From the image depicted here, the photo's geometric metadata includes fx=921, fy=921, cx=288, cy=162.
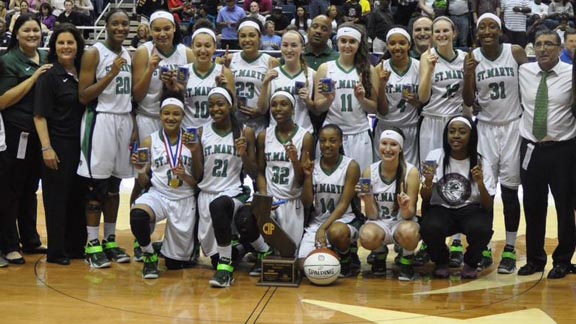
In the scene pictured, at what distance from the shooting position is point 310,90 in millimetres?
7465

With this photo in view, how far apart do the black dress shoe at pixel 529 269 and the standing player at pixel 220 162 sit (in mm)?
2255

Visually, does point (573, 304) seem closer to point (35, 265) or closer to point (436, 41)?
point (436, 41)

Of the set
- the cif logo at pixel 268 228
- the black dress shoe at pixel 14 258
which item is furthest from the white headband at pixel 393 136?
the black dress shoe at pixel 14 258

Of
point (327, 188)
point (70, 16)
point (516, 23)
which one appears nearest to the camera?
point (327, 188)

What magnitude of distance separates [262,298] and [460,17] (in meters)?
9.84

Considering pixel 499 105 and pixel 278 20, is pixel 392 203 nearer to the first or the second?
pixel 499 105

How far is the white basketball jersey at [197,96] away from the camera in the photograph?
295 inches

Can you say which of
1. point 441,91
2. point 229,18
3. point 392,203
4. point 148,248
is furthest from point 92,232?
point 229,18

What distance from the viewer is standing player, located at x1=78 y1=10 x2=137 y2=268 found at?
24.1 ft

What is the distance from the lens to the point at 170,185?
23.9ft

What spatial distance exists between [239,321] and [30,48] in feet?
9.99

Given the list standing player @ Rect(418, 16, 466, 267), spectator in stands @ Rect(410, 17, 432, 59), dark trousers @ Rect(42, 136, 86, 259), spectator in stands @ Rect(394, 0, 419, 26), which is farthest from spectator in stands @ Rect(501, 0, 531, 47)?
dark trousers @ Rect(42, 136, 86, 259)

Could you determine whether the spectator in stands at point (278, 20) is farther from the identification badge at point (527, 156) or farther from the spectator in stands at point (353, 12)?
the identification badge at point (527, 156)

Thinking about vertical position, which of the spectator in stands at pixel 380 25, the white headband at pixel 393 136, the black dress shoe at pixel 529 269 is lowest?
the black dress shoe at pixel 529 269
